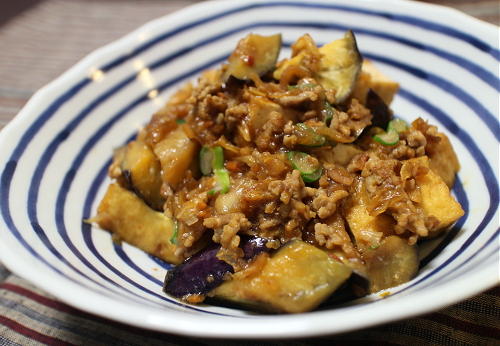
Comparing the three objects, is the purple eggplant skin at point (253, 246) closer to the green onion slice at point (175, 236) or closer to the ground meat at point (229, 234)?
the ground meat at point (229, 234)

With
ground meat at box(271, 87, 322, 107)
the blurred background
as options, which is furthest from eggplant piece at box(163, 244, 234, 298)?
the blurred background

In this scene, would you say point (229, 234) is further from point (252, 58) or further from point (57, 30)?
point (57, 30)

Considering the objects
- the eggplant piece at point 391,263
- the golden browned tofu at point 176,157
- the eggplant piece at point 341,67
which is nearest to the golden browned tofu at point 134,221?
the golden browned tofu at point 176,157

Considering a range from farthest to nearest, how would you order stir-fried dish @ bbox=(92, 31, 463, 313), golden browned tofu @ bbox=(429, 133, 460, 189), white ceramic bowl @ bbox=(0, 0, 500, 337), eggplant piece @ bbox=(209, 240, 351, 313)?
golden browned tofu @ bbox=(429, 133, 460, 189) < stir-fried dish @ bbox=(92, 31, 463, 313) < eggplant piece @ bbox=(209, 240, 351, 313) < white ceramic bowl @ bbox=(0, 0, 500, 337)

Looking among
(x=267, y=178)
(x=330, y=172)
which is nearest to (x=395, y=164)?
(x=330, y=172)

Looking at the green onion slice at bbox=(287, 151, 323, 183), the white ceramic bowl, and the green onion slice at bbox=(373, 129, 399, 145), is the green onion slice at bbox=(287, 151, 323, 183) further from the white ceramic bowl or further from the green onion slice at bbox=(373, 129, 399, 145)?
the white ceramic bowl

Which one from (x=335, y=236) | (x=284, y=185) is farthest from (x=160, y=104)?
(x=335, y=236)
